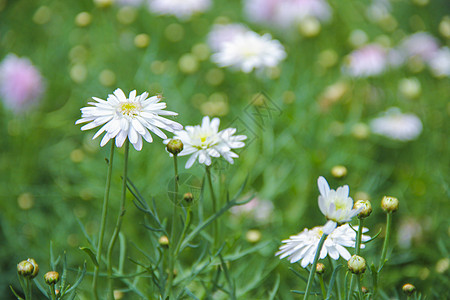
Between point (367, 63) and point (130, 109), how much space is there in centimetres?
125

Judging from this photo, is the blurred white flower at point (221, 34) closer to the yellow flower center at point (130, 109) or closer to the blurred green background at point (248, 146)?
the blurred green background at point (248, 146)

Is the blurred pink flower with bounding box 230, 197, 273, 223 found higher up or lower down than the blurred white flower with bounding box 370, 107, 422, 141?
lower down

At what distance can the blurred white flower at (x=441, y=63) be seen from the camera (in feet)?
5.42

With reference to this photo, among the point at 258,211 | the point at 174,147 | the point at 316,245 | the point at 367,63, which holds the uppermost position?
the point at 174,147

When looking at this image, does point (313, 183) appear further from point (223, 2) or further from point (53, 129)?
point (223, 2)

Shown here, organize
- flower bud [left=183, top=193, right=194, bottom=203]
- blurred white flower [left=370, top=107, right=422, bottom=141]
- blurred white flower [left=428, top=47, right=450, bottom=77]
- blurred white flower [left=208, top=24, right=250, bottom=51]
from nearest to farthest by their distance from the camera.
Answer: flower bud [left=183, top=193, right=194, bottom=203] < blurred white flower [left=370, top=107, right=422, bottom=141] < blurred white flower [left=428, top=47, right=450, bottom=77] < blurred white flower [left=208, top=24, right=250, bottom=51]

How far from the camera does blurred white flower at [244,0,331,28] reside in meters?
2.03

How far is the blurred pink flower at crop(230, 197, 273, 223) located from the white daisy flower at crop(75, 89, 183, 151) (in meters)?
0.66

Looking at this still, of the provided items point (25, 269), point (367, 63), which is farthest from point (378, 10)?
point (25, 269)

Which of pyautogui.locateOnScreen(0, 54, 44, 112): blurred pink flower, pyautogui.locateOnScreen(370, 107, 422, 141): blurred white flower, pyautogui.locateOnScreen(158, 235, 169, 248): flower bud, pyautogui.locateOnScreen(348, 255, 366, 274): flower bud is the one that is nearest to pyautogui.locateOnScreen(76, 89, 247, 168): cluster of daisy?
pyautogui.locateOnScreen(158, 235, 169, 248): flower bud

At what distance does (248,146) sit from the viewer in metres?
1.48

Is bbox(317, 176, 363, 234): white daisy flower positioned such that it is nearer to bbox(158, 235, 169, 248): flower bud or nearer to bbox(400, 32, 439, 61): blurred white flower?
bbox(158, 235, 169, 248): flower bud

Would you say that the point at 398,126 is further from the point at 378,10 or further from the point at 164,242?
the point at 164,242

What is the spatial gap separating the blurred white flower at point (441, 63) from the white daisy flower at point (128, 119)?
1.28m
